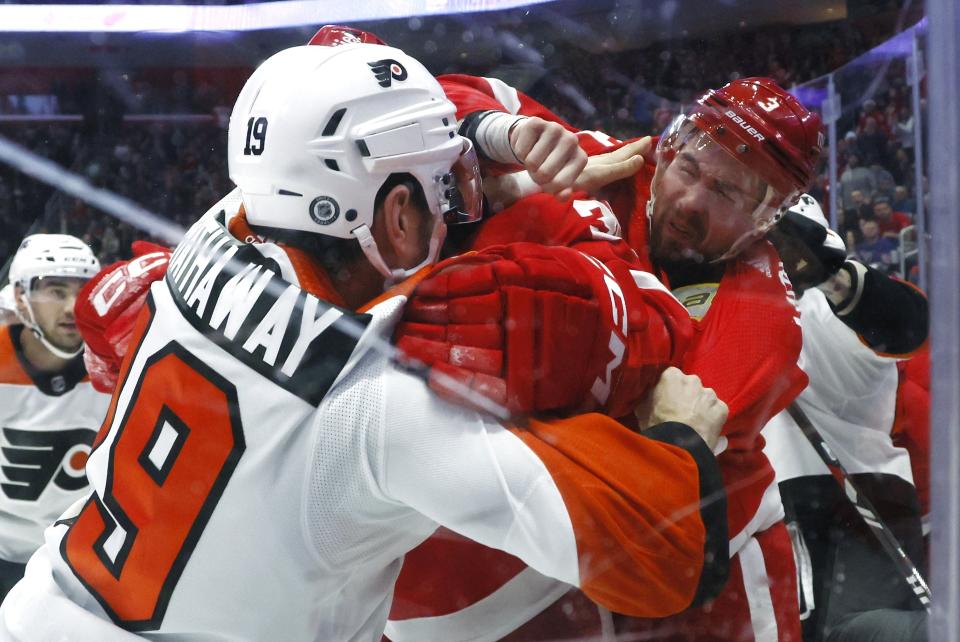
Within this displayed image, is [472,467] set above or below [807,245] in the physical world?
below

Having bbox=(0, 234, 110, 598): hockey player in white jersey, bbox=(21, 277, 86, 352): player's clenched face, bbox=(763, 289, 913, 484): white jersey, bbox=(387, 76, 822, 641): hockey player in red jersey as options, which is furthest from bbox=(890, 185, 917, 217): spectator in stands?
bbox=(0, 234, 110, 598): hockey player in white jersey

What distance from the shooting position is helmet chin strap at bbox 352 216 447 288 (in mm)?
769

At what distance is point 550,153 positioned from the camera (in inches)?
31.3

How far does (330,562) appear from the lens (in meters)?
0.75

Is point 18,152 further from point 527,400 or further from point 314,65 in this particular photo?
point 527,400

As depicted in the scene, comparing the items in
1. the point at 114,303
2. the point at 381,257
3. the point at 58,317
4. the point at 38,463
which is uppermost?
the point at 381,257

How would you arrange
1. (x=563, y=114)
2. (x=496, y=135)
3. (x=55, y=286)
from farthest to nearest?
(x=55, y=286)
(x=496, y=135)
(x=563, y=114)

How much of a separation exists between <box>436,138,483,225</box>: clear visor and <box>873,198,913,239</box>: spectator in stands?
337 mm

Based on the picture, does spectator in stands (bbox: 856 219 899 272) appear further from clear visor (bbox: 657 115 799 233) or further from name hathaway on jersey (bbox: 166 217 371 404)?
name hathaway on jersey (bbox: 166 217 371 404)

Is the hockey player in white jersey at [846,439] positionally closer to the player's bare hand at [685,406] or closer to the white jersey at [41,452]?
the player's bare hand at [685,406]

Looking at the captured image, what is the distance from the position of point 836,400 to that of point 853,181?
0.42 meters

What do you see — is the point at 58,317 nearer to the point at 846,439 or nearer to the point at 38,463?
the point at 38,463

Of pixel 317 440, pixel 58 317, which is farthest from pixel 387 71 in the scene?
pixel 58 317

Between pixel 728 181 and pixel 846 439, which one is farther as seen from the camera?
pixel 846 439
